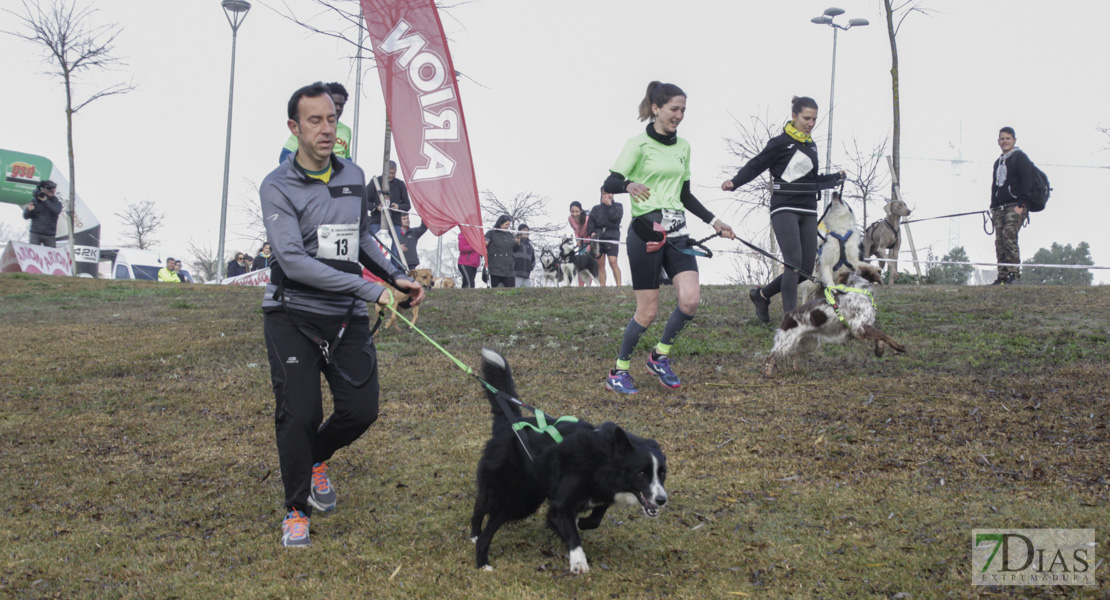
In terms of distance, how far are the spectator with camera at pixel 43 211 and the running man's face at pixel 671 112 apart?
15961 mm

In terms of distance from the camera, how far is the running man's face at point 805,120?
24.9ft

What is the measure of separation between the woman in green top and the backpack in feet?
24.6

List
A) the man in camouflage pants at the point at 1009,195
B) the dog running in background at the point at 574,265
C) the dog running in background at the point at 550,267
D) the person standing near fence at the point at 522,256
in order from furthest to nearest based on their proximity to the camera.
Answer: the dog running in background at the point at 550,267
the dog running in background at the point at 574,265
the person standing near fence at the point at 522,256
the man in camouflage pants at the point at 1009,195

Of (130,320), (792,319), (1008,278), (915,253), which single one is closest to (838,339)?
(792,319)

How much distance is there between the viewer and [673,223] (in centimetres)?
623

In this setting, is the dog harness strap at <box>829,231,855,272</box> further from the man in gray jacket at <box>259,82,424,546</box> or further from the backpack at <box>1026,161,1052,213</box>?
the man in gray jacket at <box>259,82,424,546</box>

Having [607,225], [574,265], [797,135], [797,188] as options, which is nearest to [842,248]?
[797,188]

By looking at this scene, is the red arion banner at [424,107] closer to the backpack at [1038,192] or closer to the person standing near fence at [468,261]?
the person standing near fence at [468,261]

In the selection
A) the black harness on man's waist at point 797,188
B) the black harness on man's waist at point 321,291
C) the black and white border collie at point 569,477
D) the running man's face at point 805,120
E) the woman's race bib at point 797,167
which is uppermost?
the running man's face at point 805,120

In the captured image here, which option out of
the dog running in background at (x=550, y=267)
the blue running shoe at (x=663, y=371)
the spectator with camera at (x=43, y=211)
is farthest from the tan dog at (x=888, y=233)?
the spectator with camera at (x=43, y=211)

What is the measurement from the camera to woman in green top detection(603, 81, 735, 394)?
611cm

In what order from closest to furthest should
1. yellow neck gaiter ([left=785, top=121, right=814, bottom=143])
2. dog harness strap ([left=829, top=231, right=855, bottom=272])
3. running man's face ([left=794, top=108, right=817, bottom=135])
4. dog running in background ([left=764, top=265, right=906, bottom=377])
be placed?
dog running in background ([left=764, top=265, right=906, bottom=377]) → running man's face ([left=794, top=108, right=817, bottom=135]) → yellow neck gaiter ([left=785, top=121, right=814, bottom=143]) → dog harness strap ([left=829, top=231, right=855, bottom=272])

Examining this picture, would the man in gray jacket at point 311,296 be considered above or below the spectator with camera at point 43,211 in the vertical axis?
below

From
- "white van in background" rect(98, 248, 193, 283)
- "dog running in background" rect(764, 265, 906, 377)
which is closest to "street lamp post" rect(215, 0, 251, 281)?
"white van in background" rect(98, 248, 193, 283)
